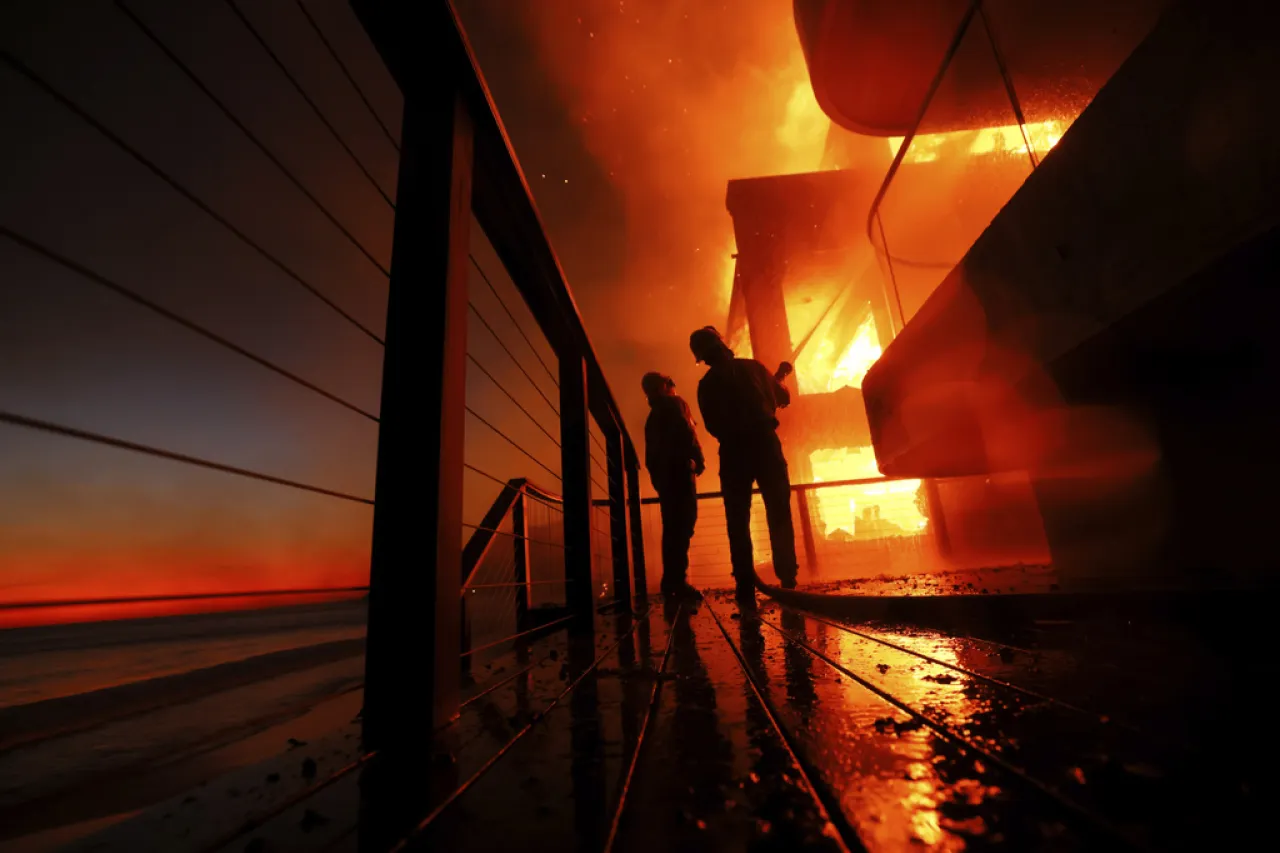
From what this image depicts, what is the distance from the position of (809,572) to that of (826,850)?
4832 millimetres

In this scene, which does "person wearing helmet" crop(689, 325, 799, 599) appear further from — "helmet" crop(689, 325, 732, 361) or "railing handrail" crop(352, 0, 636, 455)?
"railing handrail" crop(352, 0, 636, 455)

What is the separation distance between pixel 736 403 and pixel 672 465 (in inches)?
32.7

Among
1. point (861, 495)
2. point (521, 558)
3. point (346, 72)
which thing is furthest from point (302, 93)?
point (861, 495)

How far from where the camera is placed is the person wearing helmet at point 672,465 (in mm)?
3502

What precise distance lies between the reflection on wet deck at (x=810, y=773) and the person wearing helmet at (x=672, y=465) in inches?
106

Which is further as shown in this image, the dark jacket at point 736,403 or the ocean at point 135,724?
the dark jacket at point 736,403

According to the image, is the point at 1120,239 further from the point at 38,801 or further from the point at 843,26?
the point at 843,26

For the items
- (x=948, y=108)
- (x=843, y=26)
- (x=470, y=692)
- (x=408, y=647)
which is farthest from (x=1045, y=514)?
(x=843, y=26)

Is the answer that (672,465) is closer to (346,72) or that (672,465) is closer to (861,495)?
(861,495)

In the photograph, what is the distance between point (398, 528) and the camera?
716 mm

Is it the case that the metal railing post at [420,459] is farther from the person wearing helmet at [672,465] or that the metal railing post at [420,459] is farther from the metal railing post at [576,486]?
the person wearing helmet at [672,465]

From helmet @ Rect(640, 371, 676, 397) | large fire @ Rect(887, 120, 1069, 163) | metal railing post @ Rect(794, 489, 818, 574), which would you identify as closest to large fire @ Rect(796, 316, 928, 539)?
metal railing post @ Rect(794, 489, 818, 574)

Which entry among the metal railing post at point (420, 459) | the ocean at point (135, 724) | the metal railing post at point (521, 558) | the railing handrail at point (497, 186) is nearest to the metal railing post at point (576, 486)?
the railing handrail at point (497, 186)

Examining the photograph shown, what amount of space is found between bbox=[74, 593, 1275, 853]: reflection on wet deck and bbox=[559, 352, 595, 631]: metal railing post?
0.95 metres
